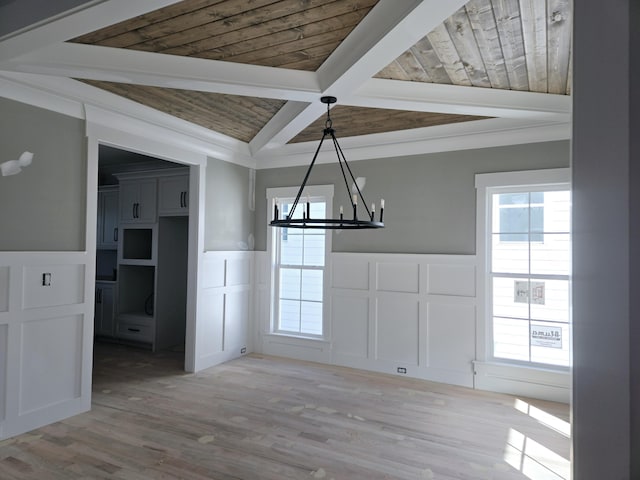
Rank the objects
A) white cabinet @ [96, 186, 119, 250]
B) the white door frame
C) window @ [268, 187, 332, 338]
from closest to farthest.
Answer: the white door frame
window @ [268, 187, 332, 338]
white cabinet @ [96, 186, 119, 250]

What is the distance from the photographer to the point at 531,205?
411 centimetres

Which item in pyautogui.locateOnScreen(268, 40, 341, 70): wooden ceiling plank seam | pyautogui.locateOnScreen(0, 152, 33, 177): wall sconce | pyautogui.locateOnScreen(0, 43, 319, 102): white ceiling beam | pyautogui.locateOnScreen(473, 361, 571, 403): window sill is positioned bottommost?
pyautogui.locateOnScreen(473, 361, 571, 403): window sill

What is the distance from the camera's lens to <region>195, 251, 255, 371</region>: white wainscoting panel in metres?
4.81

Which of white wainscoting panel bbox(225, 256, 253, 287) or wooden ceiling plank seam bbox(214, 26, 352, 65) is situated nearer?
wooden ceiling plank seam bbox(214, 26, 352, 65)

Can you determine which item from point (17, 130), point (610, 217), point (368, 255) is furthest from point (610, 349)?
point (368, 255)

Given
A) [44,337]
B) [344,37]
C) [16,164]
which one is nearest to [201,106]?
[16,164]

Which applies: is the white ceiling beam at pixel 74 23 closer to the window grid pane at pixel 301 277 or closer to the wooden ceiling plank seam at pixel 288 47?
the wooden ceiling plank seam at pixel 288 47

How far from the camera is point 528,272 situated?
4102 mm

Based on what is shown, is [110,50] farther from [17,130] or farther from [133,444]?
[133,444]

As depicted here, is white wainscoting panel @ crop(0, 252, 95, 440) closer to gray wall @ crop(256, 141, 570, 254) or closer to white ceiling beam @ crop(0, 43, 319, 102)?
white ceiling beam @ crop(0, 43, 319, 102)

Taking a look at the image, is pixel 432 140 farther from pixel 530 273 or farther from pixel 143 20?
pixel 143 20

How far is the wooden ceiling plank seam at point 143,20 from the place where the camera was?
2.20m

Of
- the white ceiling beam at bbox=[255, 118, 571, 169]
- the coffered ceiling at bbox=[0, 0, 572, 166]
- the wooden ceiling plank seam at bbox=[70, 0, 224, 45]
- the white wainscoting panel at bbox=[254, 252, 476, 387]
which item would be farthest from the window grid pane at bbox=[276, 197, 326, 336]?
the wooden ceiling plank seam at bbox=[70, 0, 224, 45]

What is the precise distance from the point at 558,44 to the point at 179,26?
233 centimetres
